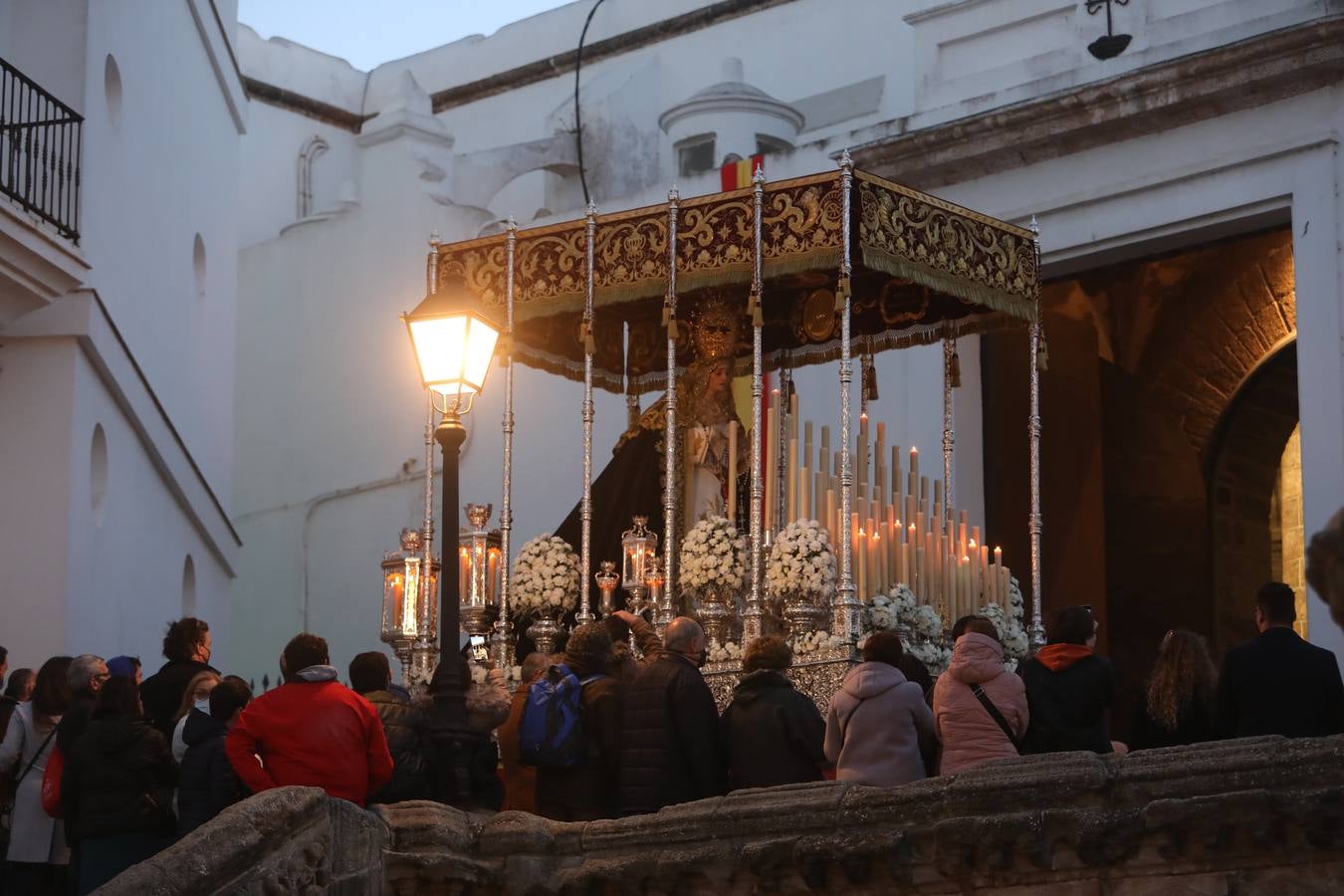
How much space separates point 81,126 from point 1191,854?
34.6 ft

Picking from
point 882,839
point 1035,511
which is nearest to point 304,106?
point 1035,511

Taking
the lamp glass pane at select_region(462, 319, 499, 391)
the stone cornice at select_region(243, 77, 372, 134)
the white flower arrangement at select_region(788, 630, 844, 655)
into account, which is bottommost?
the white flower arrangement at select_region(788, 630, 844, 655)

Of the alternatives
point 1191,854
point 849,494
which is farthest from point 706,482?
point 1191,854

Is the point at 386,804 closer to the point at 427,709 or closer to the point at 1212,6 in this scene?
the point at 427,709

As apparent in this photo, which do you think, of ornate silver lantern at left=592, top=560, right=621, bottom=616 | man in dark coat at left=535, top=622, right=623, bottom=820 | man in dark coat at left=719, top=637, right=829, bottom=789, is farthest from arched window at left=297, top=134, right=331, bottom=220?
man in dark coat at left=719, top=637, right=829, bottom=789

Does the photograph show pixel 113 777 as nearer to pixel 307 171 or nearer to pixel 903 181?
pixel 903 181

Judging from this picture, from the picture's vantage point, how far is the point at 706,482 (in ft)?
45.3

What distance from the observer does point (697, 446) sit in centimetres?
1369

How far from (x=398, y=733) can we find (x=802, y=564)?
123 inches

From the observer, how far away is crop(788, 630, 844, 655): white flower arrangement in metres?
11.3

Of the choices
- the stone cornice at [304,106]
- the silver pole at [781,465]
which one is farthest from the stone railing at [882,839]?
the stone cornice at [304,106]

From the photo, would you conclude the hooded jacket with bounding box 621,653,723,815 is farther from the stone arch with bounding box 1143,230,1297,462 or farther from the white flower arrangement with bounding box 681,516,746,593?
the stone arch with bounding box 1143,230,1297,462

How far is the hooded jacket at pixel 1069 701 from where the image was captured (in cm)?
859

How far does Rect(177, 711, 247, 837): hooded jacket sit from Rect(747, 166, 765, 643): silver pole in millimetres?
3758
